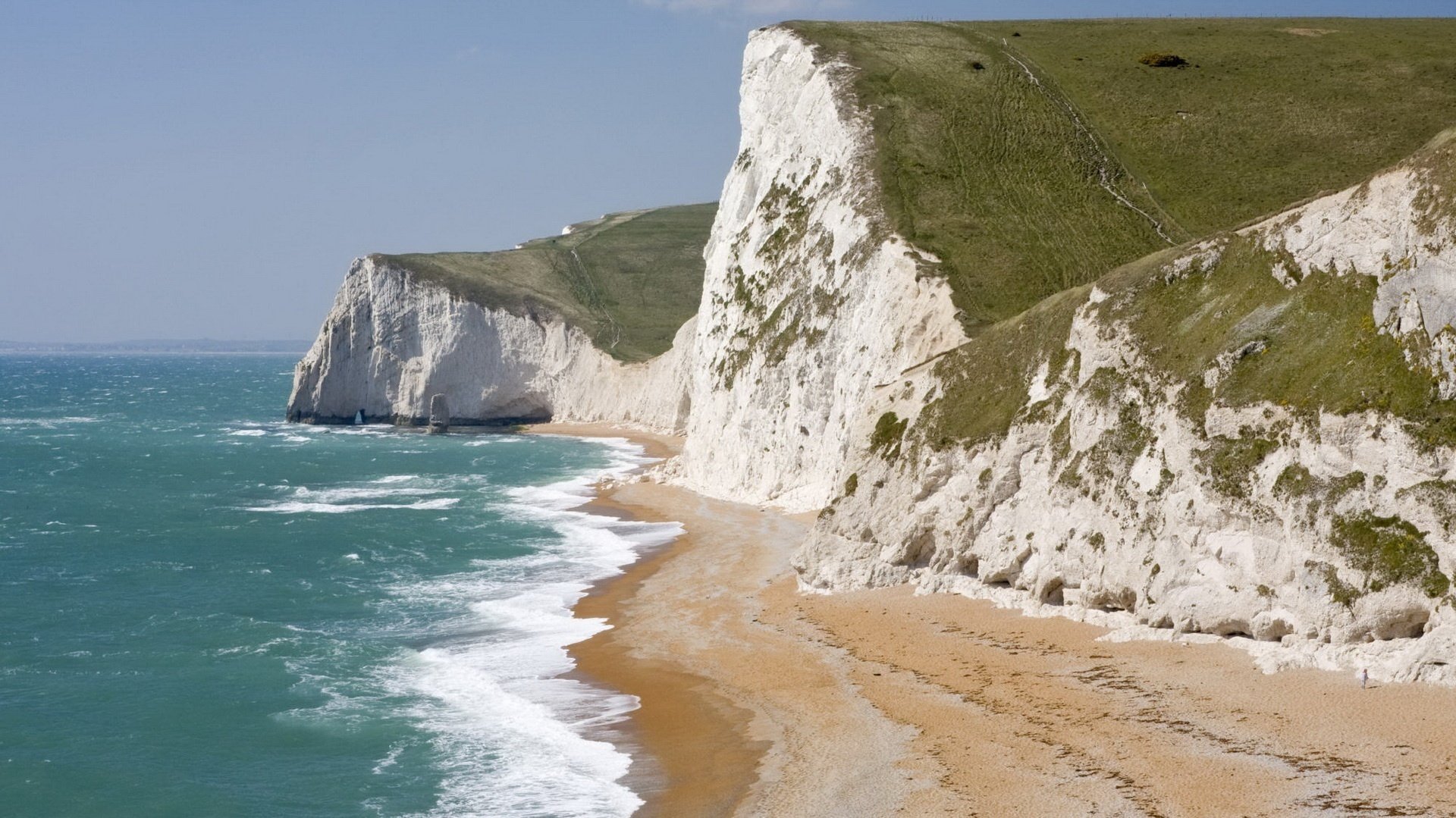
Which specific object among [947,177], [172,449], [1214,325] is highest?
[947,177]

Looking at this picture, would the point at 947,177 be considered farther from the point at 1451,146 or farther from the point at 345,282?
the point at 345,282

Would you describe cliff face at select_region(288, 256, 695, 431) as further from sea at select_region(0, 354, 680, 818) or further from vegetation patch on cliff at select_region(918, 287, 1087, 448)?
vegetation patch on cliff at select_region(918, 287, 1087, 448)

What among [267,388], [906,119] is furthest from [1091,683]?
[267,388]

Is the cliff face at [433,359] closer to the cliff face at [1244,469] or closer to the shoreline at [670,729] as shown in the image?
the shoreline at [670,729]

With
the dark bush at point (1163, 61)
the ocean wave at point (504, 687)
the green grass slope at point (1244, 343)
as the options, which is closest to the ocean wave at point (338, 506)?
the ocean wave at point (504, 687)

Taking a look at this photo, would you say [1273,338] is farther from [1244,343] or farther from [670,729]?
[670,729]

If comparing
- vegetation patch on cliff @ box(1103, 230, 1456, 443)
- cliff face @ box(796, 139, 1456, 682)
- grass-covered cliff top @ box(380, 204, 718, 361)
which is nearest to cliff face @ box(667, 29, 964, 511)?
cliff face @ box(796, 139, 1456, 682)
